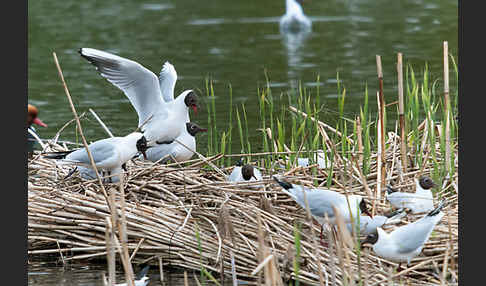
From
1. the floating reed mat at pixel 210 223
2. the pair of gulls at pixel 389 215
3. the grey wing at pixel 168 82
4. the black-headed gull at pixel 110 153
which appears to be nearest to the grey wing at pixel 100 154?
the black-headed gull at pixel 110 153

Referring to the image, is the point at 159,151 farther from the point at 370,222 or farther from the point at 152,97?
the point at 370,222

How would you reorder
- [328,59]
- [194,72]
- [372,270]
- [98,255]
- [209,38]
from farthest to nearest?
[209,38]
[328,59]
[194,72]
[98,255]
[372,270]

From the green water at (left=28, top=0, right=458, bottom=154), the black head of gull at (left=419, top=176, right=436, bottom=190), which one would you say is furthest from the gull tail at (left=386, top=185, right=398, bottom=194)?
the green water at (left=28, top=0, right=458, bottom=154)

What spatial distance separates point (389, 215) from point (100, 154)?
6.59 feet

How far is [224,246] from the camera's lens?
564cm

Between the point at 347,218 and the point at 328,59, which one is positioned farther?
the point at 328,59

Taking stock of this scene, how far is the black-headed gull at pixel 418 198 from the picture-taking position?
5832mm

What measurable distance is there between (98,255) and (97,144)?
819mm

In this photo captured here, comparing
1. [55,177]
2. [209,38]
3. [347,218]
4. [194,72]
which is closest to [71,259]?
[55,177]

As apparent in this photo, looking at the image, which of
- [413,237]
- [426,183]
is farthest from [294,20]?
[413,237]

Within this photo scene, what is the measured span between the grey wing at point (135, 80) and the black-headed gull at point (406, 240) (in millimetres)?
2546

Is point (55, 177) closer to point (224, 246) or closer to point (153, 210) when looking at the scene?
point (153, 210)

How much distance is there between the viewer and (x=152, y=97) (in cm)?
730

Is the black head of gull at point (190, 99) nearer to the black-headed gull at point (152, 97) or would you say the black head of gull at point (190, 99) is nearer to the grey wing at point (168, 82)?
→ the black-headed gull at point (152, 97)
